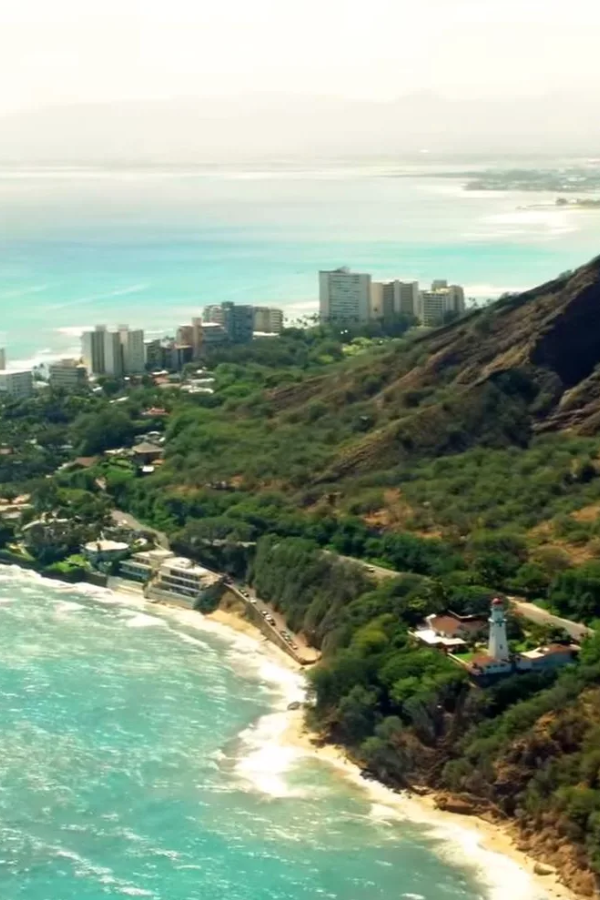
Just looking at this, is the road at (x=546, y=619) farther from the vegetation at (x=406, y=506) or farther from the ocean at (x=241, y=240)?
the ocean at (x=241, y=240)

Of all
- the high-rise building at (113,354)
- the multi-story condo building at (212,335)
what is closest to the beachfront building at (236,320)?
the multi-story condo building at (212,335)

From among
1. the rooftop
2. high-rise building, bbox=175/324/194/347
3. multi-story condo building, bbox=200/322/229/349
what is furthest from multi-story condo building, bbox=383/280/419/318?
the rooftop

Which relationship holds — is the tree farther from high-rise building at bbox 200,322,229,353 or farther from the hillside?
high-rise building at bbox 200,322,229,353

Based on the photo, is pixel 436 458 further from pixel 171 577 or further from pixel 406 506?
pixel 171 577

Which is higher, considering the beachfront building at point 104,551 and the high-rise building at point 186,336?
the high-rise building at point 186,336

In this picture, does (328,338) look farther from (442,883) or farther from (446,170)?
(446,170)

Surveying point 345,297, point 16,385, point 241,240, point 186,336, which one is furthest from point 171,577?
point 241,240

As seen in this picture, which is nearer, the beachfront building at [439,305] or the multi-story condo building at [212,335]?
the multi-story condo building at [212,335]
